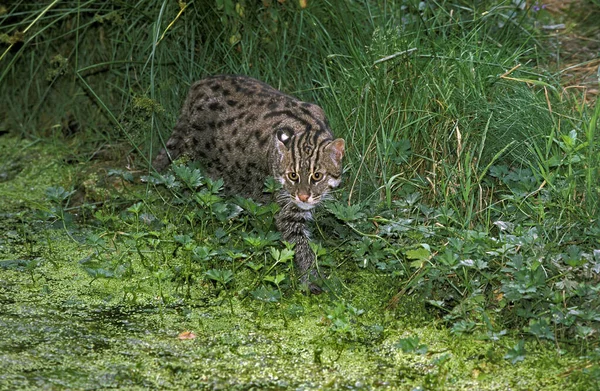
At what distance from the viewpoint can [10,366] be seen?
4625mm

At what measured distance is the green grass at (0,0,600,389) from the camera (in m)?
5.20

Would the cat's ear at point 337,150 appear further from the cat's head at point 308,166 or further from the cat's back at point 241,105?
the cat's back at point 241,105

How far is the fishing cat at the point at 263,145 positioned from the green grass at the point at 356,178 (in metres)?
0.19

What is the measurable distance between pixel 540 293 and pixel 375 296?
1.07 m

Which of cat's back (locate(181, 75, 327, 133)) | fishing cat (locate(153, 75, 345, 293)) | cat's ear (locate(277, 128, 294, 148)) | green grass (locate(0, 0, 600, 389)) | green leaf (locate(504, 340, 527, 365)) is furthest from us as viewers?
cat's back (locate(181, 75, 327, 133))

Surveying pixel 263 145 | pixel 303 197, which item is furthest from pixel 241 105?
pixel 303 197

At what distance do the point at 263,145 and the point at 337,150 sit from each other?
728 mm

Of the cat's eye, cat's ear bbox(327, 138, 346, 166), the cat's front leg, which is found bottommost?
the cat's front leg

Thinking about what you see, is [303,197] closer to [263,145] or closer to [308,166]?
[308,166]

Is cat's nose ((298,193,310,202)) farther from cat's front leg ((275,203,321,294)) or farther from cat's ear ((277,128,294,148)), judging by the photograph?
cat's ear ((277,128,294,148))

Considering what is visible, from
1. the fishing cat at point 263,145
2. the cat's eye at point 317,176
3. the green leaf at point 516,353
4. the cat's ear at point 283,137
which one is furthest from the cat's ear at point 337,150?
the green leaf at point 516,353

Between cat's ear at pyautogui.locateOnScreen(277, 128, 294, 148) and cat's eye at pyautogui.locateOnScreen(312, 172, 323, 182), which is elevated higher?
cat's ear at pyautogui.locateOnScreen(277, 128, 294, 148)

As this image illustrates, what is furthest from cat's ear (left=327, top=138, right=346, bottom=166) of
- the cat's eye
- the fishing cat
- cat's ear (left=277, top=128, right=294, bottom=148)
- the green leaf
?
the green leaf

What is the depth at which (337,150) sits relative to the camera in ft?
19.9
